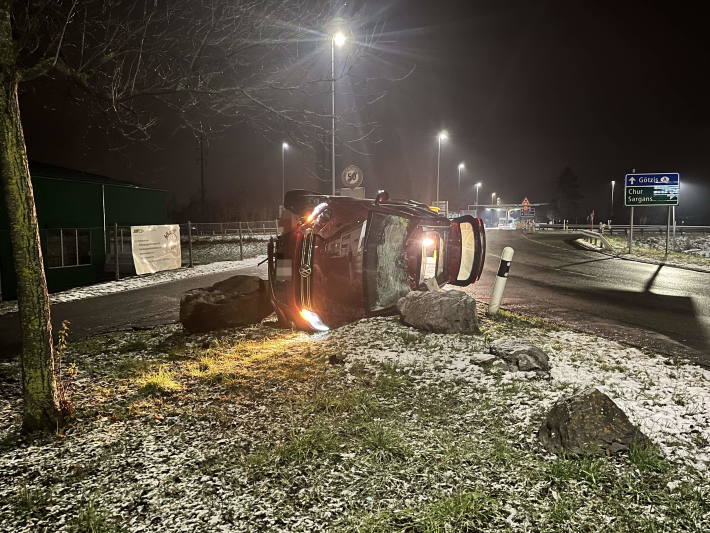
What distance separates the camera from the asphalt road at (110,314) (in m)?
7.44

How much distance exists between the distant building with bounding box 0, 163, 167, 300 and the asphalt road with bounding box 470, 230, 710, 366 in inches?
483

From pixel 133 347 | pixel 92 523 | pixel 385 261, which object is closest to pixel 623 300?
pixel 385 261

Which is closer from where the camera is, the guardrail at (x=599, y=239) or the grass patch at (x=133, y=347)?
the grass patch at (x=133, y=347)

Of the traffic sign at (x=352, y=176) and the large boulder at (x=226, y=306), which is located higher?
the traffic sign at (x=352, y=176)

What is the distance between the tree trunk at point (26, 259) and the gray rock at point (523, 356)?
4.23m

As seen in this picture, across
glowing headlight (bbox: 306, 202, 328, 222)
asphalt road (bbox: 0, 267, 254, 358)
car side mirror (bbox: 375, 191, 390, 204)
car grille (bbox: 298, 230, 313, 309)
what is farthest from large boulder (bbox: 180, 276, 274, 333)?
car side mirror (bbox: 375, 191, 390, 204)

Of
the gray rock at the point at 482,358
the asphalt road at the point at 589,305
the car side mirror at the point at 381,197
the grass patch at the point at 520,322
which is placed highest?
the car side mirror at the point at 381,197

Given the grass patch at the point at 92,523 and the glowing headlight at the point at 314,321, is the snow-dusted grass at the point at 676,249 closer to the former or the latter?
the glowing headlight at the point at 314,321

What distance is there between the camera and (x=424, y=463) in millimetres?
2928

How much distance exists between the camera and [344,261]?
19.3 feet

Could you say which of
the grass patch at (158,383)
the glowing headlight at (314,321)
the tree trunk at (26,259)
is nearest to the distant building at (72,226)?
the grass patch at (158,383)

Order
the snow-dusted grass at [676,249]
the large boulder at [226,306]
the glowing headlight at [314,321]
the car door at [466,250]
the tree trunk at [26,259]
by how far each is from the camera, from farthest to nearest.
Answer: the snow-dusted grass at [676,249], the car door at [466,250], the large boulder at [226,306], the glowing headlight at [314,321], the tree trunk at [26,259]

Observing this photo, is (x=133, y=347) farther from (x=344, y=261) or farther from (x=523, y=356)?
(x=523, y=356)

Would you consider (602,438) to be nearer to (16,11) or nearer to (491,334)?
(491,334)
